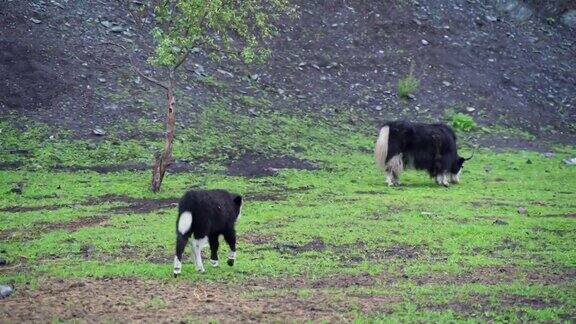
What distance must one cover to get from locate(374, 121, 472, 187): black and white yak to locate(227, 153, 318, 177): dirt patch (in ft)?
8.19

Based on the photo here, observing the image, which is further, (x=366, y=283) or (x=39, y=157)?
(x=39, y=157)

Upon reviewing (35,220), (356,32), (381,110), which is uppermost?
(356,32)

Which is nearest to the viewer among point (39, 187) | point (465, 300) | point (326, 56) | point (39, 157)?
point (465, 300)

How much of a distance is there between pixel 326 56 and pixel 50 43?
10768mm

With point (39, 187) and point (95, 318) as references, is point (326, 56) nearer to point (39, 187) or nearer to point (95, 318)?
point (39, 187)

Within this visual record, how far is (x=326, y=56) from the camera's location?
31734 millimetres

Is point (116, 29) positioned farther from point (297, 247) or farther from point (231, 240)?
point (231, 240)

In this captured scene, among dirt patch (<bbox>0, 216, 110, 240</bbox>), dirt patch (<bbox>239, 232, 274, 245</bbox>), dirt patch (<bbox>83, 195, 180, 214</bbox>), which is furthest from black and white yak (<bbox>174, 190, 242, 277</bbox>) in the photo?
dirt patch (<bbox>83, 195, 180, 214</bbox>)

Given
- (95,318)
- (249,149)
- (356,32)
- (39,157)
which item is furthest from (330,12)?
(95,318)

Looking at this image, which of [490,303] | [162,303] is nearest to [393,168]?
[490,303]

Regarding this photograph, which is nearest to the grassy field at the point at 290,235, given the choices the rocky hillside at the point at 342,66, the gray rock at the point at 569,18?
the rocky hillside at the point at 342,66

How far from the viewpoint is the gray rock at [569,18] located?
123 ft

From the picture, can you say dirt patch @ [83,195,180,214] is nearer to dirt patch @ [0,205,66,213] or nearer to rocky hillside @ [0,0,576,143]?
dirt patch @ [0,205,66,213]

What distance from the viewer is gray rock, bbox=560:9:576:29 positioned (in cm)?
3741
